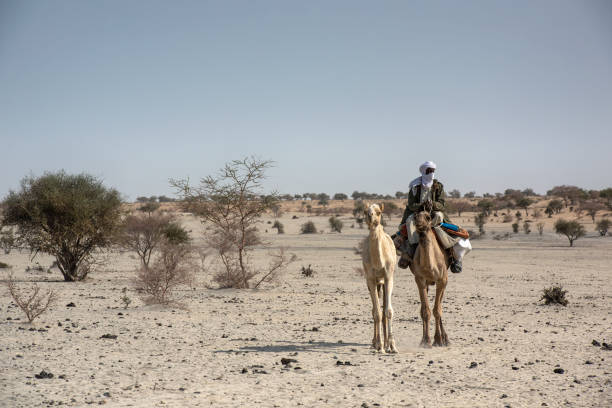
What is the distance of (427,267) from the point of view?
10805 millimetres

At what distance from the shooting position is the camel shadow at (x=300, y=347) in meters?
10.9

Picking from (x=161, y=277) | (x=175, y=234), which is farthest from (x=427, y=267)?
(x=175, y=234)

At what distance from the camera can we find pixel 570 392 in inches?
324

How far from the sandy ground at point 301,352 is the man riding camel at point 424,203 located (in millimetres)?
1776

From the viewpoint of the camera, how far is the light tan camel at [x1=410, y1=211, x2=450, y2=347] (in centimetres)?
1082

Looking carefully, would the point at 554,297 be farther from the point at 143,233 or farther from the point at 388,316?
the point at 143,233

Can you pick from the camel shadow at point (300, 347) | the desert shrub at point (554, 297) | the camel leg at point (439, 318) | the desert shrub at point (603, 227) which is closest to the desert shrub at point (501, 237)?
the desert shrub at point (603, 227)

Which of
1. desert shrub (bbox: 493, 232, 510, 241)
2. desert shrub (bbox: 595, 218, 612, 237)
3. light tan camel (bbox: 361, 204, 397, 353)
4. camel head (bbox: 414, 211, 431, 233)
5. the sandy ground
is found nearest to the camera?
the sandy ground

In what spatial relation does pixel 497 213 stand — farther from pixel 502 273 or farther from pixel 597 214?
pixel 502 273

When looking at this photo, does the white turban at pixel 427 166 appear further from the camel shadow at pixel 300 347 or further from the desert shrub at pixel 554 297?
the desert shrub at pixel 554 297

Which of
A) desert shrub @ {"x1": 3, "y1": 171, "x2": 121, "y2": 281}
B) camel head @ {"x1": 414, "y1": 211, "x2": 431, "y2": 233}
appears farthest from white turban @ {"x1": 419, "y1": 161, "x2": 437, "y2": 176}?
desert shrub @ {"x1": 3, "y1": 171, "x2": 121, "y2": 281}

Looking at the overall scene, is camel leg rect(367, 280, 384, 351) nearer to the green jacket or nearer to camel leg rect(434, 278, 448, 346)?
camel leg rect(434, 278, 448, 346)

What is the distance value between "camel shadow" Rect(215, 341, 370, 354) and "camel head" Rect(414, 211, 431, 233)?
8.15ft

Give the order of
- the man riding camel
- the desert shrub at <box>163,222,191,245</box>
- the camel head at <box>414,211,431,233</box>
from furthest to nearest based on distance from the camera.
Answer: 1. the desert shrub at <box>163,222,191,245</box>
2. the man riding camel
3. the camel head at <box>414,211,431,233</box>
